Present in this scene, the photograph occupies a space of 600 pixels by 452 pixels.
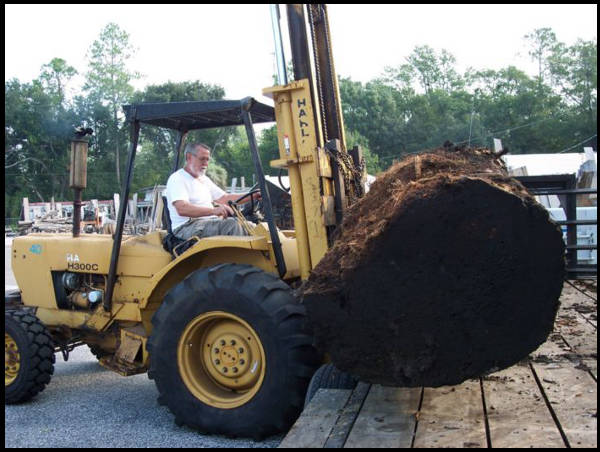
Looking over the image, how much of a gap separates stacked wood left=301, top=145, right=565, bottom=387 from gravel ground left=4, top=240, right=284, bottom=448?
5.17 ft

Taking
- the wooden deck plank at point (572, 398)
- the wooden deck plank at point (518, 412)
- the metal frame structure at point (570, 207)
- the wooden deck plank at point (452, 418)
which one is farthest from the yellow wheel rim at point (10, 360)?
the metal frame structure at point (570, 207)

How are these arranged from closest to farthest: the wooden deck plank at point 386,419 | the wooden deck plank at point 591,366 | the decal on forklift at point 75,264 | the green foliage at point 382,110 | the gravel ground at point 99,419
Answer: the wooden deck plank at point 386,419 < the wooden deck plank at point 591,366 < the gravel ground at point 99,419 < the decal on forklift at point 75,264 < the green foliage at point 382,110

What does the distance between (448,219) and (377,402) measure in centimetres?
121

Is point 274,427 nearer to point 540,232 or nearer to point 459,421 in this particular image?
point 459,421

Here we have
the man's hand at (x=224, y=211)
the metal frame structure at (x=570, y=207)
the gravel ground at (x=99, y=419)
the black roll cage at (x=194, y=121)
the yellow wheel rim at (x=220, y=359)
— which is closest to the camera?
the yellow wheel rim at (x=220, y=359)

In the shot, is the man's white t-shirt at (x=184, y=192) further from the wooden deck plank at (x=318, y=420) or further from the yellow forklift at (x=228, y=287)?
the wooden deck plank at (x=318, y=420)

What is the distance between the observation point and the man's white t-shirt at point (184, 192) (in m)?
5.41

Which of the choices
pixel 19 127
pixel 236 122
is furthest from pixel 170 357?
pixel 19 127

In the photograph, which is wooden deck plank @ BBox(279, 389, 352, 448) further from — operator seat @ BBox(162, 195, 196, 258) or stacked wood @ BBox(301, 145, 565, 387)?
operator seat @ BBox(162, 195, 196, 258)

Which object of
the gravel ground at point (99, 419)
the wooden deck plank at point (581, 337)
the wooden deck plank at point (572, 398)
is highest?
the wooden deck plank at point (581, 337)

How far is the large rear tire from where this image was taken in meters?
5.68

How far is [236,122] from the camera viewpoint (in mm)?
5602

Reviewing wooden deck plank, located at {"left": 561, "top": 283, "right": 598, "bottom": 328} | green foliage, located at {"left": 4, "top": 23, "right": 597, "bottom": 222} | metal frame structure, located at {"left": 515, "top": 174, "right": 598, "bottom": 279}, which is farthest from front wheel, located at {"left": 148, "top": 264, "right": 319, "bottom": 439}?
green foliage, located at {"left": 4, "top": 23, "right": 597, "bottom": 222}

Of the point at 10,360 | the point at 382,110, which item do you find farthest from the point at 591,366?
the point at 382,110
